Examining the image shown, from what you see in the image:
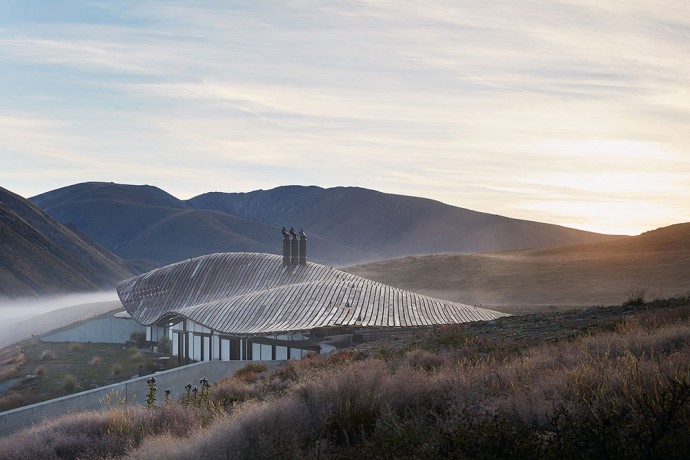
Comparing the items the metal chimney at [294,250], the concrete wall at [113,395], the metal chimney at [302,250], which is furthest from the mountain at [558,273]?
the concrete wall at [113,395]

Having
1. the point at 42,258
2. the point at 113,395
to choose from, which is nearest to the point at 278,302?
the point at 113,395

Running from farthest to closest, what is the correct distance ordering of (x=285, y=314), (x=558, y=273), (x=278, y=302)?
(x=558, y=273) → (x=278, y=302) → (x=285, y=314)

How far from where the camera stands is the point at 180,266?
65688 millimetres

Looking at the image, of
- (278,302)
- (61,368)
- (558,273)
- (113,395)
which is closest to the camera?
(113,395)

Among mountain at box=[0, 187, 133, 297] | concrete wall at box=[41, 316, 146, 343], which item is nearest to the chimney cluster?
concrete wall at box=[41, 316, 146, 343]

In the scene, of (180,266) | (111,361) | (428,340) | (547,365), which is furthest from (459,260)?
(547,365)

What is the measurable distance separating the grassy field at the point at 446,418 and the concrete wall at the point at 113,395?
6054 mm

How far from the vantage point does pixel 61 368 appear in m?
44.2

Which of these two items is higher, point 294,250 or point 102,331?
point 294,250

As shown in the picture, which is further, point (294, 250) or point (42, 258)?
point (42, 258)

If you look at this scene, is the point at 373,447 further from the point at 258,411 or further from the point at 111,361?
the point at 111,361

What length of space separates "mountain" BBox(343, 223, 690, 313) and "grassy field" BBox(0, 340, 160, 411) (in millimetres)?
32622

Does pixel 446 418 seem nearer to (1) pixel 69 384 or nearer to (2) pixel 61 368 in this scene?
(1) pixel 69 384

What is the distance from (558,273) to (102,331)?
53.7 m
